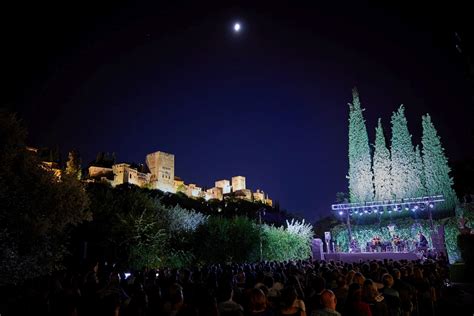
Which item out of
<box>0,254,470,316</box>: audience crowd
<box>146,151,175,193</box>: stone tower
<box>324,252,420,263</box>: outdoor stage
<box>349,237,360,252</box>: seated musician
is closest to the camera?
<box>0,254,470,316</box>: audience crowd

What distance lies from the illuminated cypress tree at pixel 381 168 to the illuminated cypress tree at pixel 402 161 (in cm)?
50

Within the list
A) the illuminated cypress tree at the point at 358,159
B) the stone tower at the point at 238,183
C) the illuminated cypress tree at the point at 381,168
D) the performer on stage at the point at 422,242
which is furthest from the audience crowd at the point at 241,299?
the stone tower at the point at 238,183

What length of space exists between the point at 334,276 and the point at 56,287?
19.6 ft

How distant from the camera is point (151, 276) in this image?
363 inches

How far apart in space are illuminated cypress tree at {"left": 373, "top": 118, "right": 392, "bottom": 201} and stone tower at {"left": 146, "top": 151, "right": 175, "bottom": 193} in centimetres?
5213

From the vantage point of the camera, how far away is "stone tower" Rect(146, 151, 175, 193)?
7862 cm

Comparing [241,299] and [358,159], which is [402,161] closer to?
[358,159]

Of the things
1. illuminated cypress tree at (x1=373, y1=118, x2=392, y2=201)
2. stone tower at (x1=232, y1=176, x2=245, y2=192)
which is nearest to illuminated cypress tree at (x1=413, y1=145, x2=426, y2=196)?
illuminated cypress tree at (x1=373, y1=118, x2=392, y2=201)

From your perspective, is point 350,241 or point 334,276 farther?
point 350,241

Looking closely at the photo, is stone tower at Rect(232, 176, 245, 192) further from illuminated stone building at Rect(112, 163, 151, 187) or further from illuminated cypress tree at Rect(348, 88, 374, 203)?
illuminated cypress tree at Rect(348, 88, 374, 203)

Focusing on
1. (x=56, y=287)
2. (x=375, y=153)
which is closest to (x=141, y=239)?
(x=56, y=287)

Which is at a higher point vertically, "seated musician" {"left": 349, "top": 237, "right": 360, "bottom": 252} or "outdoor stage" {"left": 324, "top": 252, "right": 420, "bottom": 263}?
"seated musician" {"left": 349, "top": 237, "right": 360, "bottom": 252}

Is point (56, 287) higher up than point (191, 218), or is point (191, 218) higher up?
point (191, 218)

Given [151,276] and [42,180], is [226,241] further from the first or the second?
[151,276]
